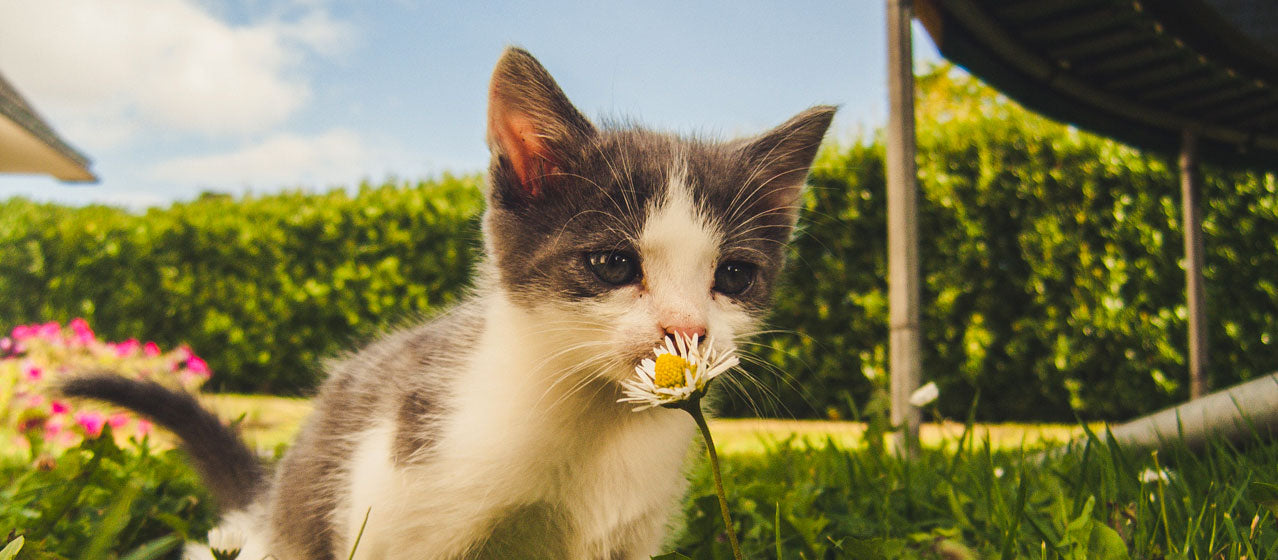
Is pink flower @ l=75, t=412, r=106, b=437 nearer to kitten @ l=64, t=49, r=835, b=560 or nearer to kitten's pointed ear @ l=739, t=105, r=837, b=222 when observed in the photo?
kitten @ l=64, t=49, r=835, b=560

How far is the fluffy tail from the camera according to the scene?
76.6 inches

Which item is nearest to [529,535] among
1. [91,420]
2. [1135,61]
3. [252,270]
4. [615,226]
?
[615,226]

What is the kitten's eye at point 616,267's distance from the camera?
5.18 ft

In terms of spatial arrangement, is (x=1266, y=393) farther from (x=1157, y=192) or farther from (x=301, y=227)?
(x=301, y=227)

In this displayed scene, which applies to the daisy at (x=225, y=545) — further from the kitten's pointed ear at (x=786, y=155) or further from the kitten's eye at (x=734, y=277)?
the kitten's pointed ear at (x=786, y=155)

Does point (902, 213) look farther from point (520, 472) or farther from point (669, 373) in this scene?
point (669, 373)

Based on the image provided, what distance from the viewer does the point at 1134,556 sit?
59.7 inches

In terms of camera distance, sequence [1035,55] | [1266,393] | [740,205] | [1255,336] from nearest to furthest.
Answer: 1. [740,205]
2. [1266,393]
3. [1035,55]
4. [1255,336]

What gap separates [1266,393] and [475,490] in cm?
255

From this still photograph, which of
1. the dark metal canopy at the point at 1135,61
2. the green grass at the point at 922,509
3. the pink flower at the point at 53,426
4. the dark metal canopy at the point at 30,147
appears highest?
the dark metal canopy at the point at 30,147

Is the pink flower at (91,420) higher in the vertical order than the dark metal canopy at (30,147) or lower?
lower

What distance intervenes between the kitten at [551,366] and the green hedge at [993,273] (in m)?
3.46

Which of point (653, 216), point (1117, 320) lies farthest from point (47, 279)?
point (1117, 320)

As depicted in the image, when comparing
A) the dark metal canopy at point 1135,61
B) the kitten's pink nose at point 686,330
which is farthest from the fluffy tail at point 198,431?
the dark metal canopy at point 1135,61
